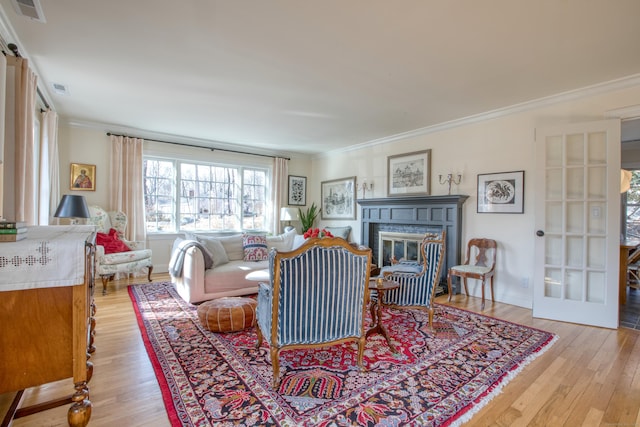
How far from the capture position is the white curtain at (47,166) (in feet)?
11.3

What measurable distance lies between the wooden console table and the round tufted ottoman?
4.70ft

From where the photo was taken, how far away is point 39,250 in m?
1.12

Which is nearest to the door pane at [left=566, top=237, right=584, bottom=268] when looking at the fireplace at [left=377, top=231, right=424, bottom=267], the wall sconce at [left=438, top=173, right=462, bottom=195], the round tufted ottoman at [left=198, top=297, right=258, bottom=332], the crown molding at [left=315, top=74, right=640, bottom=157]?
the crown molding at [left=315, top=74, right=640, bottom=157]

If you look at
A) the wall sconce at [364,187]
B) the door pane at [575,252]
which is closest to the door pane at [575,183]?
the door pane at [575,252]

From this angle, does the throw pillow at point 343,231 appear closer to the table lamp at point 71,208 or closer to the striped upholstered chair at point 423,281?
the striped upholstered chair at point 423,281

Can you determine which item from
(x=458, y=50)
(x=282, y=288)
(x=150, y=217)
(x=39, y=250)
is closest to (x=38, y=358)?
(x=39, y=250)

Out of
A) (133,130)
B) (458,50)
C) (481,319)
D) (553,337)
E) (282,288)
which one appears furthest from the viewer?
A: (133,130)

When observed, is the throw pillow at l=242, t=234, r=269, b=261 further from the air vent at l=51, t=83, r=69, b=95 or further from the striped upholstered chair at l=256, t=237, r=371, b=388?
the air vent at l=51, t=83, r=69, b=95

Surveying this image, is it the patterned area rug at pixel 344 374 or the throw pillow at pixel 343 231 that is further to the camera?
the throw pillow at pixel 343 231

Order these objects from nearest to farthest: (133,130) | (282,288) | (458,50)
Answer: (282,288) → (458,50) → (133,130)

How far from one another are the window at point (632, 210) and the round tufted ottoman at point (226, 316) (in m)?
6.99

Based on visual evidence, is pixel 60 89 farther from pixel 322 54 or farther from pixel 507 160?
pixel 507 160

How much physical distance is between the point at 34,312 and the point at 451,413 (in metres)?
2.00

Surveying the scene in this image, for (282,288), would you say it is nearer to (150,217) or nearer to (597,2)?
(597,2)
